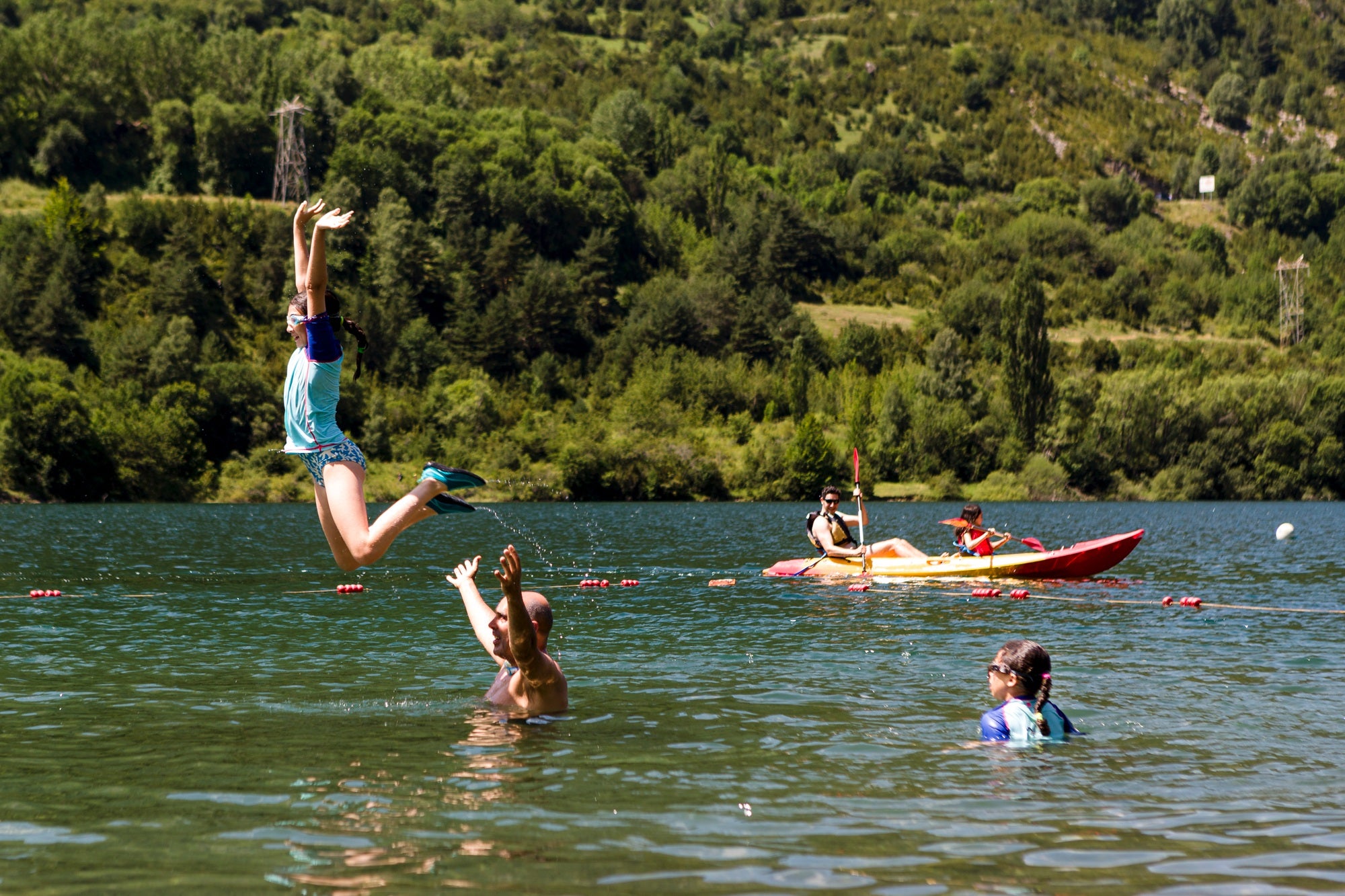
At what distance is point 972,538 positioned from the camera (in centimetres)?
3062

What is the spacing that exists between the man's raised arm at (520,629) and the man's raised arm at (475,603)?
33 centimetres

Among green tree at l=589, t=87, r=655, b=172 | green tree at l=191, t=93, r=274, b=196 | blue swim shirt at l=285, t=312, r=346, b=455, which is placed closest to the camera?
blue swim shirt at l=285, t=312, r=346, b=455

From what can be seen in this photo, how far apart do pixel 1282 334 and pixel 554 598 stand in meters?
144

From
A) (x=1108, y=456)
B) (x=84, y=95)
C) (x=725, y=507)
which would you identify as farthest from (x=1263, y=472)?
(x=84, y=95)

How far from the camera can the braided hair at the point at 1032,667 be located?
39.0 ft

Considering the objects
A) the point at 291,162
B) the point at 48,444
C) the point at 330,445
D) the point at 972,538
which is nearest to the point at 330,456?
the point at 330,445

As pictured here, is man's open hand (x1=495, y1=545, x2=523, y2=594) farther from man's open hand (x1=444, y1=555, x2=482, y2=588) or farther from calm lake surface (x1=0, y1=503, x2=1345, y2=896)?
calm lake surface (x1=0, y1=503, x2=1345, y2=896)

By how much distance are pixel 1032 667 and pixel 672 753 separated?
3.29 m

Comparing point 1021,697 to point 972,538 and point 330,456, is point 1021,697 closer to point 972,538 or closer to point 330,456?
point 330,456

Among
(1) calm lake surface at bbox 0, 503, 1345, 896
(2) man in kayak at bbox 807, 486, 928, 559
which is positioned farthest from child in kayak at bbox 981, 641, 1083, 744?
(2) man in kayak at bbox 807, 486, 928, 559

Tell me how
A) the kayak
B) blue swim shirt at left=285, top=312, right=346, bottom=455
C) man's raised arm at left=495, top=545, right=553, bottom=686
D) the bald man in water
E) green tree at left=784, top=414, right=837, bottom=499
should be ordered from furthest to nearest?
green tree at left=784, top=414, right=837, bottom=499
the kayak
the bald man in water
blue swim shirt at left=285, top=312, right=346, bottom=455
man's raised arm at left=495, top=545, right=553, bottom=686

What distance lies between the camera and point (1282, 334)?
500 ft

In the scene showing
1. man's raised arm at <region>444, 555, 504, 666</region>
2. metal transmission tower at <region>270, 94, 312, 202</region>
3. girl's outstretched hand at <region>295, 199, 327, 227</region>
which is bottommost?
man's raised arm at <region>444, 555, 504, 666</region>

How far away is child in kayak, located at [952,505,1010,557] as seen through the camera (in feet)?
99.6
